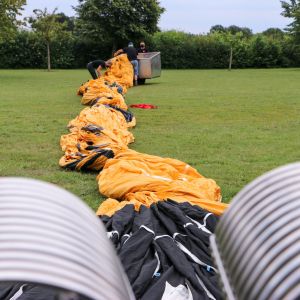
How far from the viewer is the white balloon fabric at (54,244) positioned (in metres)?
1.61

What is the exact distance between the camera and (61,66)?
43562 mm

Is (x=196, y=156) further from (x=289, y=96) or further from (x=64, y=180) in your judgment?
(x=289, y=96)

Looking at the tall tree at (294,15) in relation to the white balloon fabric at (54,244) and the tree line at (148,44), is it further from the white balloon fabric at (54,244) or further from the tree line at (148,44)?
the white balloon fabric at (54,244)

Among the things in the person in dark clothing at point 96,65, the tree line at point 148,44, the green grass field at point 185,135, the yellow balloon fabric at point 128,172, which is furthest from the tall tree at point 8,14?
the yellow balloon fabric at point 128,172

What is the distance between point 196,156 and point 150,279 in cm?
437

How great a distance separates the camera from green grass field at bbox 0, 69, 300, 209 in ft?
22.6

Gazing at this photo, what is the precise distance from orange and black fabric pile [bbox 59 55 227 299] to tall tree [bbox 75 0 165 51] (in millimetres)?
38609

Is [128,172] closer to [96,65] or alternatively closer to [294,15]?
[96,65]

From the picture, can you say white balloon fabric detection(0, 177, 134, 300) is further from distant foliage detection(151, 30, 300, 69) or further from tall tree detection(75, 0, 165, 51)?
tall tree detection(75, 0, 165, 51)

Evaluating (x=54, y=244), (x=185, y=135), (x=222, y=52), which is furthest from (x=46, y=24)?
(x=54, y=244)

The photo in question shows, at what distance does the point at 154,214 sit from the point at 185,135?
4982 mm

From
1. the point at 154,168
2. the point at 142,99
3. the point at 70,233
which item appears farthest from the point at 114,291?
the point at 142,99

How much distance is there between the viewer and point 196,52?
44750mm

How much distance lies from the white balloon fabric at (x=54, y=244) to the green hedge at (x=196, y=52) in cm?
4244
